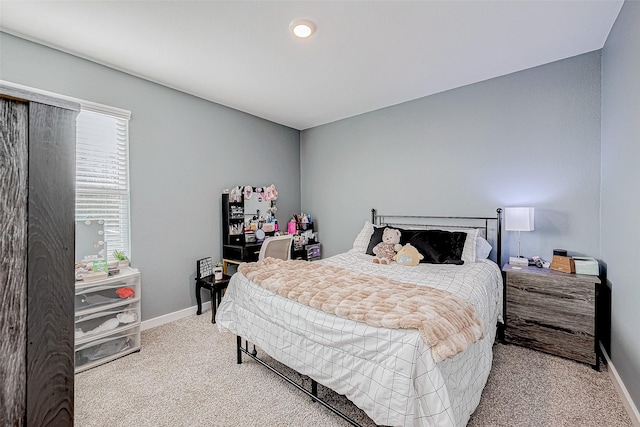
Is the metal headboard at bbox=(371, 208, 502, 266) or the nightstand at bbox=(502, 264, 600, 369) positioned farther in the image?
the metal headboard at bbox=(371, 208, 502, 266)

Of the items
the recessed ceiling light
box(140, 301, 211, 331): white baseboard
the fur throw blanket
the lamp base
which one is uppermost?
the recessed ceiling light

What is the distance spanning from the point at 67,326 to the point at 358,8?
7.54ft

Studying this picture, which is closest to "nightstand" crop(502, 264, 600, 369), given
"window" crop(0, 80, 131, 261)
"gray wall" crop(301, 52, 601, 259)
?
"gray wall" crop(301, 52, 601, 259)

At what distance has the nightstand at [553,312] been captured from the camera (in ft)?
7.27

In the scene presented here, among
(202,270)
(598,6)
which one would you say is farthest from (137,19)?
(598,6)

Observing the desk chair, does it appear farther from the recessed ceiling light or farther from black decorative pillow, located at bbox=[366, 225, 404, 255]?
the recessed ceiling light

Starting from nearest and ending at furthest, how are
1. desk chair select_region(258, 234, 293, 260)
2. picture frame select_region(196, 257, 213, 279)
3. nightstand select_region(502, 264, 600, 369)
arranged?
nightstand select_region(502, 264, 600, 369)
desk chair select_region(258, 234, 293, 260)
picture frame select_region(196, 257, 213, 279)

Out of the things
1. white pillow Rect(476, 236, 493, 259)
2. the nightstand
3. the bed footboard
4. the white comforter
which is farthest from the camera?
white pillow Rect(476, 236, 493, 259)

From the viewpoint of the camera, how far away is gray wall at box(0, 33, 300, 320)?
2.44 meters

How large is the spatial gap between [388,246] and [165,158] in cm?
267

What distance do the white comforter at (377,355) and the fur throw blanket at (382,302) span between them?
0.05m

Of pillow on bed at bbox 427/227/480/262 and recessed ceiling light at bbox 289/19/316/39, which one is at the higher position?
recessed ceiling light at bbox 289/19/316/39

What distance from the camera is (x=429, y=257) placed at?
9.23 feet

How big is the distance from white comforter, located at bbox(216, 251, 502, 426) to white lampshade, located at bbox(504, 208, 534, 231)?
72 cm
